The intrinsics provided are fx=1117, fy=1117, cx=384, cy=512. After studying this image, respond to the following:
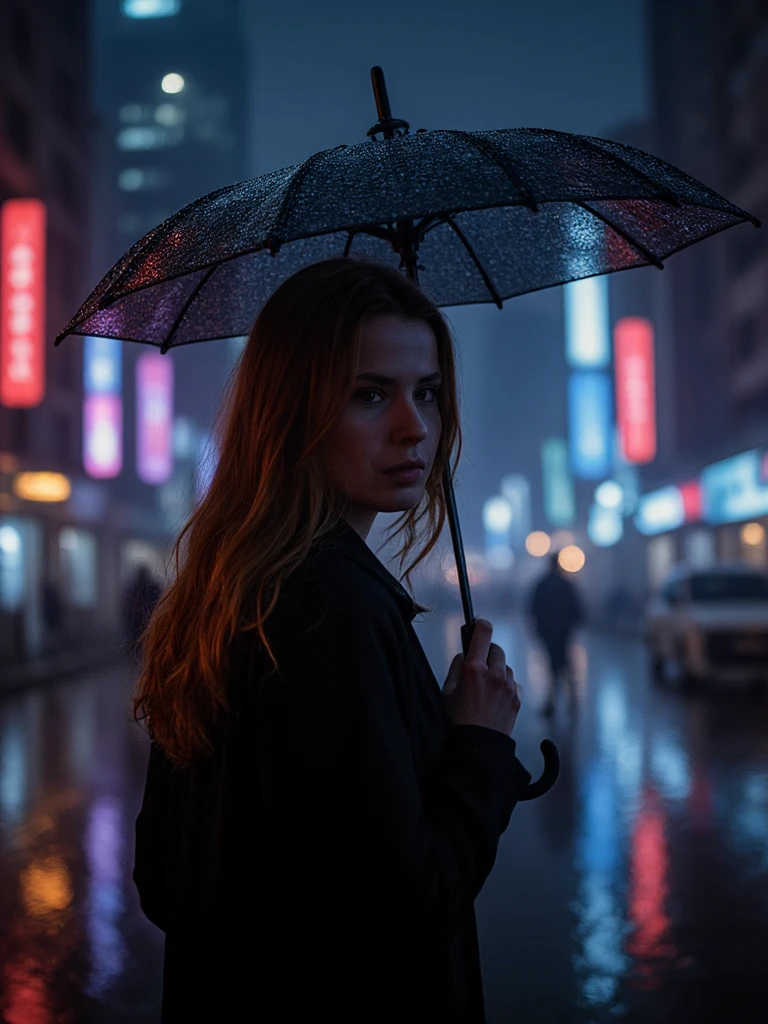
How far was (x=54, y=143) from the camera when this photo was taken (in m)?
37.5

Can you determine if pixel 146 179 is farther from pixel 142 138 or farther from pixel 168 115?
pixel 168 115

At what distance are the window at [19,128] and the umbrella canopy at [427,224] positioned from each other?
3328cm

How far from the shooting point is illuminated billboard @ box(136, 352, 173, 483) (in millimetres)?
44938

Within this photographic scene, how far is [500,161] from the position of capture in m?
2.48

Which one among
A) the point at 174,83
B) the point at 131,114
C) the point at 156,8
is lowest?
the point at 174,83

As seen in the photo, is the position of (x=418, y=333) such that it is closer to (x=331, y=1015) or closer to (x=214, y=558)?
(x=214, y=558)

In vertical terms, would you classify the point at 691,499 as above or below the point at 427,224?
above

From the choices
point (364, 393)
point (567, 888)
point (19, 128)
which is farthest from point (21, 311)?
point (364, 393)

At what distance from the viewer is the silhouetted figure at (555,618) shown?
14594mm

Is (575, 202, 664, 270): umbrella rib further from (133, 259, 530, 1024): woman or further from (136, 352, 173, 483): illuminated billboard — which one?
(136, 352, 173, 483): illuminated billboard

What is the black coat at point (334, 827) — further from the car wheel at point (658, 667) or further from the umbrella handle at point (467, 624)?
the car wheel at point (658, 667)

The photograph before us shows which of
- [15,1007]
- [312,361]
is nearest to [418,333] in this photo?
[312,361]

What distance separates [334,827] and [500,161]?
1.54 meters

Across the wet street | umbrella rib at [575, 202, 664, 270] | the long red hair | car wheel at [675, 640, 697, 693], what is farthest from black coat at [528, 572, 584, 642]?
the long red hair
